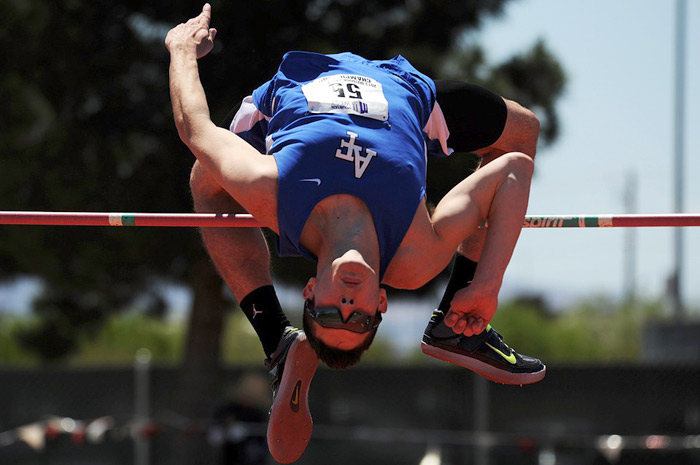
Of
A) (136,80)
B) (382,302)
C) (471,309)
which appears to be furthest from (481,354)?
(136,80)

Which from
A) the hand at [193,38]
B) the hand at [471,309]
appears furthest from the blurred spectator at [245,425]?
the hand at [471,309]

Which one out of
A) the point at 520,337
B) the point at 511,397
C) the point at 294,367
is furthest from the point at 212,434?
the point at 520,337

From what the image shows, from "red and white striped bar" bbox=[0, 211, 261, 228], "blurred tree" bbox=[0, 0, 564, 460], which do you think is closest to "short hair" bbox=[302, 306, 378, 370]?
"red and white striped bar" bbox=[0, 211, 261, 228]

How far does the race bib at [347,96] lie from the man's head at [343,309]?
1.99 ft

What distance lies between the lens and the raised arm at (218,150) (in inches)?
141

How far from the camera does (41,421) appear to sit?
10.7 metres

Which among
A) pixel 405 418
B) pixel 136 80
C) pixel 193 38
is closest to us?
pixel 193 38

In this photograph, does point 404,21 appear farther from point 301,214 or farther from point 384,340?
point 384,340

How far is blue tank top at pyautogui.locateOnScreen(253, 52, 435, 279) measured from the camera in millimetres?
3584

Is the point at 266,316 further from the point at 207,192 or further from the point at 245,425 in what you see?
the point at 245,425

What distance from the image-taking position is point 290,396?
394cm

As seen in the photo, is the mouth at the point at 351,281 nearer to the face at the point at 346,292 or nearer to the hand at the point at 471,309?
the face at the point at 346,292

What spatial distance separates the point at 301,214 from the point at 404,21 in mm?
6962

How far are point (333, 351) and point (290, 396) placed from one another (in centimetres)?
40
